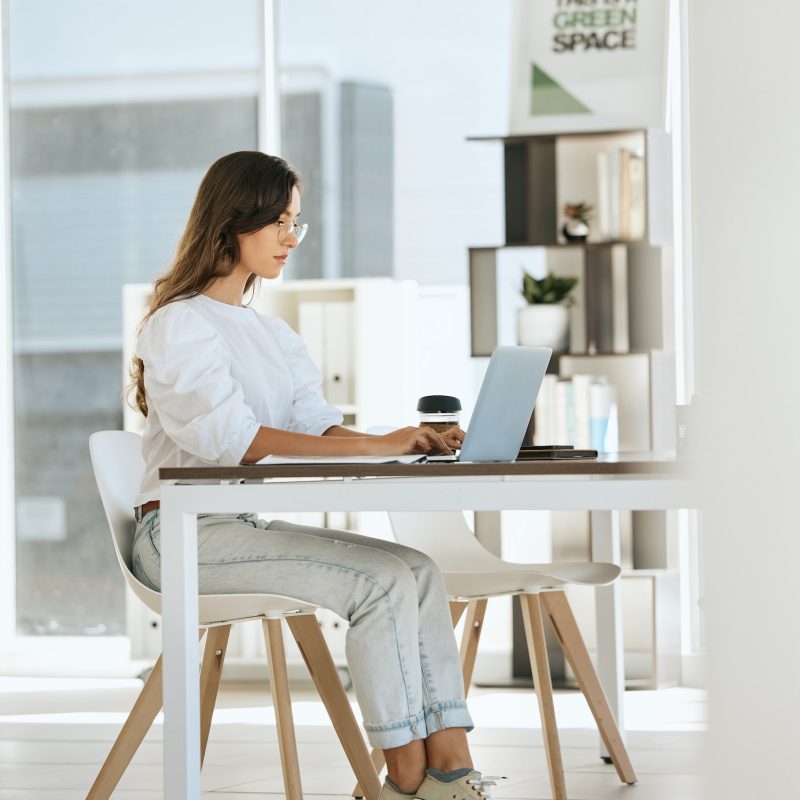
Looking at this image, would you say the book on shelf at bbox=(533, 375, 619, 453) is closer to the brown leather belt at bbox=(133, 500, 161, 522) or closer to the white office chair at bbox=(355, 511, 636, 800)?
the white office chair at bbox=(355, 511, 636, 800)

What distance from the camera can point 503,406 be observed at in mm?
1776

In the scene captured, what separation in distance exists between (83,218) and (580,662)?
3046 mm

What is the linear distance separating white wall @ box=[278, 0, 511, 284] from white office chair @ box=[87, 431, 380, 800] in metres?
2.43

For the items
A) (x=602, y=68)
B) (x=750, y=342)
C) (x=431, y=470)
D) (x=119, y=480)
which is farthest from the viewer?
(x=602, y=68)

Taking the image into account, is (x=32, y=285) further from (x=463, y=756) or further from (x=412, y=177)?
(x=463, y=756)

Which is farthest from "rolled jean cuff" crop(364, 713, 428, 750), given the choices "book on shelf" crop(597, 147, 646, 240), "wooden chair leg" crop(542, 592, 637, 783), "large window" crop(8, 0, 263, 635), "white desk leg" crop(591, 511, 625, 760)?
"large window" crop(8, 0, 263, 635)

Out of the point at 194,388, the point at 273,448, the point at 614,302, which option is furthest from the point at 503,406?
the point at 614,302

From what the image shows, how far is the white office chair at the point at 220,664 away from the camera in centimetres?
203

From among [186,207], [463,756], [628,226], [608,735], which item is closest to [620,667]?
[608,735]

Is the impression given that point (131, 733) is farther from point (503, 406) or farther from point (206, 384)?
point (503, 406)

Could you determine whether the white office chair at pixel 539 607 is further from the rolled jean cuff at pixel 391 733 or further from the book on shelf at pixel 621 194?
the book on shelf at pixel 621 194

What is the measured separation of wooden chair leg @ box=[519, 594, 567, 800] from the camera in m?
2.42

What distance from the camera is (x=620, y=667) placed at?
2.81m

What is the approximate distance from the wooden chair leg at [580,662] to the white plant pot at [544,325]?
1.58 metres
